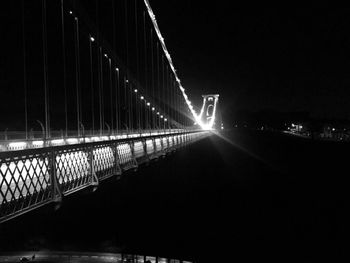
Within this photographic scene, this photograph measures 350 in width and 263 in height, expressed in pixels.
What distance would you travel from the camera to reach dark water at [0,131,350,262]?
10.5 m

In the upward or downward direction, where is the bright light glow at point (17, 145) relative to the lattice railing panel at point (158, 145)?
upward

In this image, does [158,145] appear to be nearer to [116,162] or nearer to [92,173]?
[116,162]

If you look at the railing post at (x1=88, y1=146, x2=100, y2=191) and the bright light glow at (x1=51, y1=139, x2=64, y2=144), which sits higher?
the bright light glow at (x1=51, y1=139, x2=64, y2=144)

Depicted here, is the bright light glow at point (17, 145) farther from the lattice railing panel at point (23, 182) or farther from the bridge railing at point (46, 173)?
the lattice railing panel at point (23, 182)

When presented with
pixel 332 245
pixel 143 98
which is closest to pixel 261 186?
pixel 332 245

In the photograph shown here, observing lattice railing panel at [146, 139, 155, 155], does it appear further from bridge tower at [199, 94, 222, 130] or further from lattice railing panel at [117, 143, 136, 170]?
bridge tower at [199, 94, 222, 130]

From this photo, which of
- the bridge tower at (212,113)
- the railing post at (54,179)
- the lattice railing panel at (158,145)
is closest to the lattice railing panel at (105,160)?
the railing post at (54,179)

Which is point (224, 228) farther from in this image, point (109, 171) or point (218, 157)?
point (218, 157)

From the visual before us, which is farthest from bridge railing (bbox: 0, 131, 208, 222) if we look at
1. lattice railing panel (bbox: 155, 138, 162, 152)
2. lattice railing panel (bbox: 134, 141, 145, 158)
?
lattice railing panel (bbox: 155, 138, 162, 152)

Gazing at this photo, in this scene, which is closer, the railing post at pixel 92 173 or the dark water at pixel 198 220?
the railing post at pixel 92 173

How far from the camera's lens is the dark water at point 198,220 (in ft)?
34.5

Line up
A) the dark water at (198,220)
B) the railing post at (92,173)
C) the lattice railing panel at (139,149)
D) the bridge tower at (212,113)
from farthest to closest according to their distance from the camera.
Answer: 1. the bridge tower at (212,113)
2. the lattice railing panel at (139,149)
3. the dark water at (198,220)
4. the railing post at (92,173)

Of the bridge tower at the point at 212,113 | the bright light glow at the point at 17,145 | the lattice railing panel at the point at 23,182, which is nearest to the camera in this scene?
the lattice railing panel at the point at 23,182

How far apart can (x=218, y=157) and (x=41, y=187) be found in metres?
32.4
